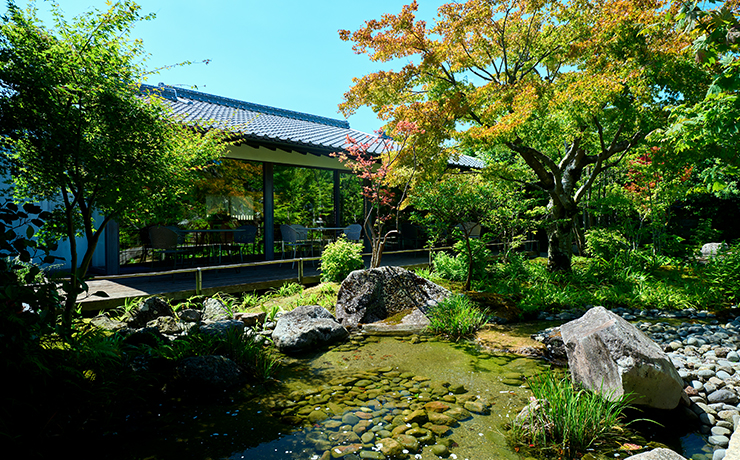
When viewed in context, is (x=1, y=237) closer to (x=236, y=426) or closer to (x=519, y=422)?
(x=236, y=426)

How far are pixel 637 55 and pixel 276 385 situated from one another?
22.2 feet

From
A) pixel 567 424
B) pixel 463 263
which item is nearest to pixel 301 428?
pixel 567 424

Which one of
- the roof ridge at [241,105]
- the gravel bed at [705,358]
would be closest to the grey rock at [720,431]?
the gravel bed at [705,358]

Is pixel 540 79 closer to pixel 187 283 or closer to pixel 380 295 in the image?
pixel 380 295

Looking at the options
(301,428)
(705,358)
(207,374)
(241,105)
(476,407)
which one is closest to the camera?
(301,428)

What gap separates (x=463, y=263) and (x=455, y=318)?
8.58 feet

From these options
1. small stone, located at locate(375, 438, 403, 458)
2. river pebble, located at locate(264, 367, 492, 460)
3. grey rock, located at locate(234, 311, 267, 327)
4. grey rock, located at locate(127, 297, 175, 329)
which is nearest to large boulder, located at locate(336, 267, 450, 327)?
grey rock, located at locate(234, 311, 267, 327)

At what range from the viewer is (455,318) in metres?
5.16

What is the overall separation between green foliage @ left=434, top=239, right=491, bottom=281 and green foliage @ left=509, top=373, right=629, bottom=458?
4.63m

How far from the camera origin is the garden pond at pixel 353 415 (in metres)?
2.59

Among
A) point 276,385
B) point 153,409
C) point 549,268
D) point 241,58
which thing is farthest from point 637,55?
point 241,58

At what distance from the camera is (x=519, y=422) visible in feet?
9.29

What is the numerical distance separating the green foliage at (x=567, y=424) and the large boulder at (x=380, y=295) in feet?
9.68

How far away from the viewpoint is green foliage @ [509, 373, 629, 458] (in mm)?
2594
